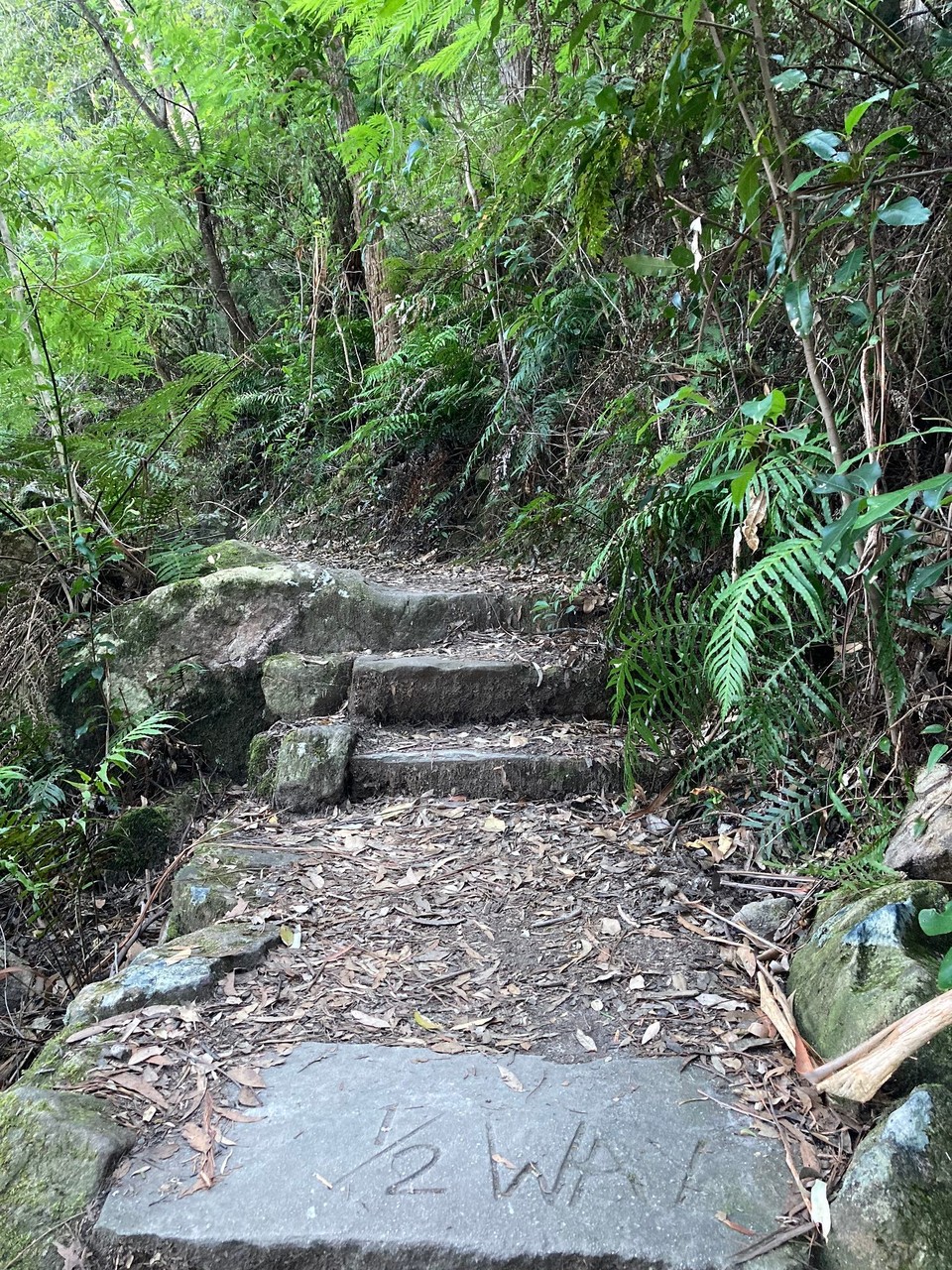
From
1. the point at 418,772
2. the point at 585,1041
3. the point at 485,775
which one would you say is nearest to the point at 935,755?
the point at 585,1041

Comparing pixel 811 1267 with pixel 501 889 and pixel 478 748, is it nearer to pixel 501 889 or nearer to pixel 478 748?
pixel 501 889

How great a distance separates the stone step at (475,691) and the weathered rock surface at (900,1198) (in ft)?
6.46

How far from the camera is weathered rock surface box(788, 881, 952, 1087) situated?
5.11ft

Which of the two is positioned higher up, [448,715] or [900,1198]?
[448,715]

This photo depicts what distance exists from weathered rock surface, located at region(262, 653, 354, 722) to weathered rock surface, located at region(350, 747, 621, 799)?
18.9 inches

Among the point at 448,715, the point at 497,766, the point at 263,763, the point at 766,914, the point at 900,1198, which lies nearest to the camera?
the point at 900,1198

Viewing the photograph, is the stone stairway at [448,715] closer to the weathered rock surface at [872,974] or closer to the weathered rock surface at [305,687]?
the weathered rock surface at [305,687]

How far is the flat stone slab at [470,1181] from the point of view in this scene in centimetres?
134

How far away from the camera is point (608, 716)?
323cm

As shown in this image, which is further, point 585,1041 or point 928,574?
point 585,1041

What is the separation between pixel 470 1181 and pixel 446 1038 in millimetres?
420

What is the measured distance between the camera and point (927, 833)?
74.3 inches

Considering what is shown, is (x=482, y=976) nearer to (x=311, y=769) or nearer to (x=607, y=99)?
(x=311, y=769)

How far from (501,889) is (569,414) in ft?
8.39
